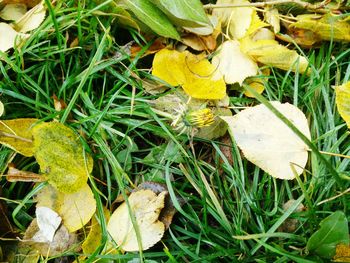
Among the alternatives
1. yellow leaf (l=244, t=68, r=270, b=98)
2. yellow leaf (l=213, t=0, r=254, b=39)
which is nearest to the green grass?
yellow leaf (l=244, t=68, r=270, b=98)

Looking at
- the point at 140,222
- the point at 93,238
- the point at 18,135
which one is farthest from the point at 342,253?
the point at 18,135

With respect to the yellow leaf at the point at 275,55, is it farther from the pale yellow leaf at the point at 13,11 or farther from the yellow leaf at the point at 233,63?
the pale yellow leaf at the point at 13,11

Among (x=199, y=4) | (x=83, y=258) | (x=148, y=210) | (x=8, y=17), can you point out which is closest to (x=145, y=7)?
(x=199, y=4)

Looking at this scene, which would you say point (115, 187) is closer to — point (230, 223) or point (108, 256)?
point (108, 256)

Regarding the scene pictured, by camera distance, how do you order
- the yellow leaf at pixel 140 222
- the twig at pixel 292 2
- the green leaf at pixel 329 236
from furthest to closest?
the twig at pixel 292 2, the yellow leaf at pixel 140 222, the green leaf at pixel 329 236

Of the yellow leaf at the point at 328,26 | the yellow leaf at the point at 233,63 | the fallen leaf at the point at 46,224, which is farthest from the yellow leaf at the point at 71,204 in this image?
the yellow leaf at the point at 328,26

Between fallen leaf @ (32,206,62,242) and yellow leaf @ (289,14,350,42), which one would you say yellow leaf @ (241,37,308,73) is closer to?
yellow leaf @ (289,14,350,42)
